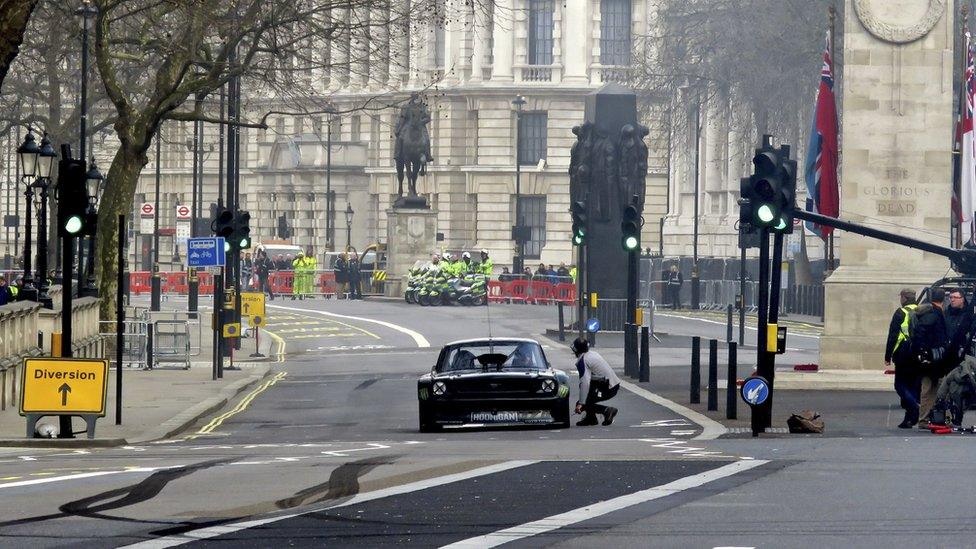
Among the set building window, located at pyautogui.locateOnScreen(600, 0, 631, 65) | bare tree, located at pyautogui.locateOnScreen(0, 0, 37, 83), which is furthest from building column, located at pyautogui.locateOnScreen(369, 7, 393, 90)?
bare tree, located at pyautogui.locateOnScreen(0, 0, 37, 83)

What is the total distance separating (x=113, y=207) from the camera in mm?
40719

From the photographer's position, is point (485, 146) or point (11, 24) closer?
point (11, 24)

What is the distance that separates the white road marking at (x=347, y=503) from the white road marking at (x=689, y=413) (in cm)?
560

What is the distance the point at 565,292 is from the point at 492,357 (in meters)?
44.8

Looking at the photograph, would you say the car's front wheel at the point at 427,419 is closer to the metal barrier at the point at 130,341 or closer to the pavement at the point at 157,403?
the pavement at the point at 157,403

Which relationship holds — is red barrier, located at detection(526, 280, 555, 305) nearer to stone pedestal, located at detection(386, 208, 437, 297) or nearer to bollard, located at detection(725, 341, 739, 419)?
stone pedestal, located at detection(386, 208, 437, 297)

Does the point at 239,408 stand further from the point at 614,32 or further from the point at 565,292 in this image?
the point at 614,32

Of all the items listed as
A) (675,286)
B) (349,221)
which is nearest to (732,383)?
(675,286)

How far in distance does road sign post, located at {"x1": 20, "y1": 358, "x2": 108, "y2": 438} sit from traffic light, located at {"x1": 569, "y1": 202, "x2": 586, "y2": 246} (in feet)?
Answer: 76.7

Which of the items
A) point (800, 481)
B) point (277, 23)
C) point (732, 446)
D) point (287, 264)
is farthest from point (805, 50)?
point (800, 481)

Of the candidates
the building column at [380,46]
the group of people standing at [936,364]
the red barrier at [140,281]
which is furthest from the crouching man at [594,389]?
the red barrier at [140,281]

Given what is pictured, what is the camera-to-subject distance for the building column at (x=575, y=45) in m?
107

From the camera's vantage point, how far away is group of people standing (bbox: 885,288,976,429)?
22.5 metres

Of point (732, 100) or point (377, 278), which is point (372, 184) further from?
point (732, 100)
